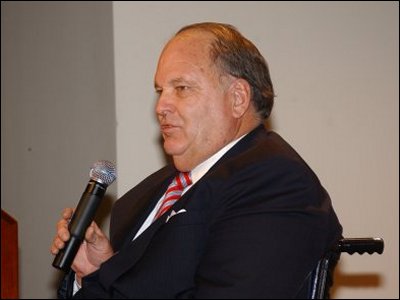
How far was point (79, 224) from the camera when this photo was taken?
1.77 meters

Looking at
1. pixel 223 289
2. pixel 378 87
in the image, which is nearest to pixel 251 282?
pixel 223 289

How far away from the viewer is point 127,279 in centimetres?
181

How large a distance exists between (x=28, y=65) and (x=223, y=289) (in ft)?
7.26

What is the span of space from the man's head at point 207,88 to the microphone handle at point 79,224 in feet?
1.20

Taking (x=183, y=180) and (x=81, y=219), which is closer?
(x=81, y=219)

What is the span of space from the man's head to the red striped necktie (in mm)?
83

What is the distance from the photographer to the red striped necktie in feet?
6.86

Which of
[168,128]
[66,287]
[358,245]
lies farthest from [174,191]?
[358,245]

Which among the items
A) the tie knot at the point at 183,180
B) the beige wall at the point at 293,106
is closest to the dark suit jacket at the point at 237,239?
the tie knot at the point at 183,180

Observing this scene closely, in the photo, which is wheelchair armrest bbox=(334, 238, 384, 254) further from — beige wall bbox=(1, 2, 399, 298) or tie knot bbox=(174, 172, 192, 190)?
beige wall bbox=(1, 2, 399, 298)

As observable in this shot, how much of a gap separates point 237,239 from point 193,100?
1.69 ft

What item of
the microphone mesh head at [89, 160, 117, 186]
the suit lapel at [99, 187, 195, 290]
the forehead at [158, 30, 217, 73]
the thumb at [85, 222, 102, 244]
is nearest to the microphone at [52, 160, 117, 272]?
the microphone mesh head at [89, 160, 117, 186]

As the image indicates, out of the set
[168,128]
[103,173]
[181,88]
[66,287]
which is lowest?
[66,287]

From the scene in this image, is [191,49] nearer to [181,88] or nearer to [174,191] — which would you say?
[181,88]
